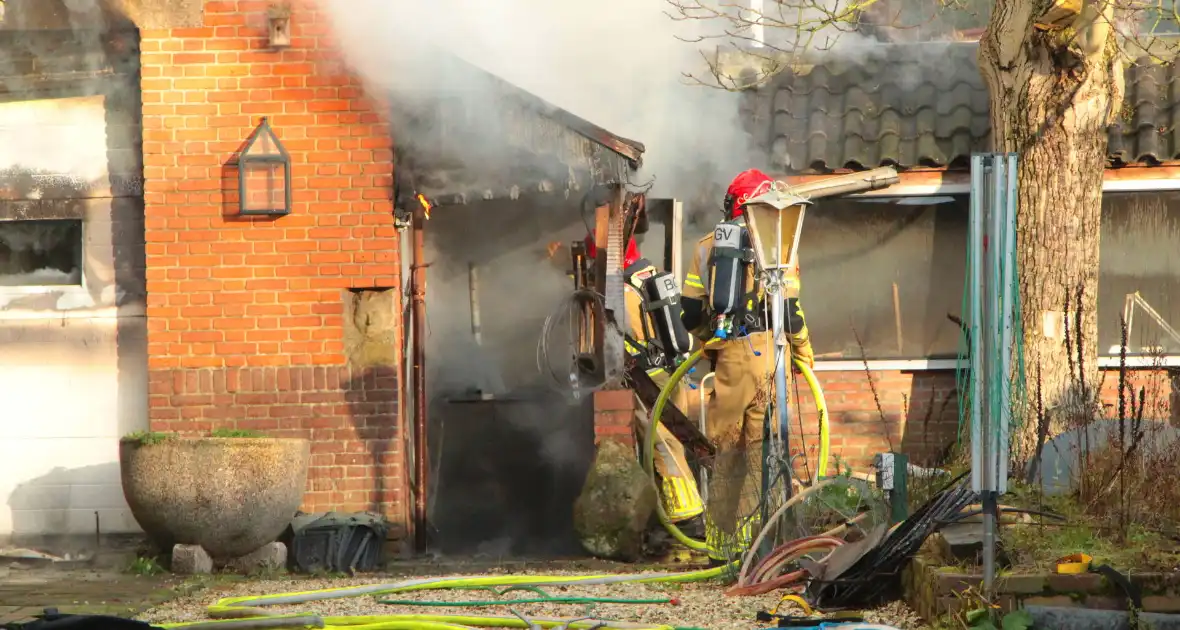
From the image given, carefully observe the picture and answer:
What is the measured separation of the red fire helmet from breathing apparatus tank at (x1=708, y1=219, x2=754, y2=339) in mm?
1575

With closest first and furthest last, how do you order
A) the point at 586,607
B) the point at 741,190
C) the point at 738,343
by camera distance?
the point at 586,607
the point at 741,190
the point at 738,343

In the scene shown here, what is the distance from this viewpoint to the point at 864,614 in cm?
700

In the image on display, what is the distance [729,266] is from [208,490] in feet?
10.9

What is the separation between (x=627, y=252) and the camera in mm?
11109

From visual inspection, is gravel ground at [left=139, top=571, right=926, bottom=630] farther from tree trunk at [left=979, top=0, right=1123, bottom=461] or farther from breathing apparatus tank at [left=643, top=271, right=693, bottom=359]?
tree trunk at [left=979, top=0, right=1123, bottom=461]

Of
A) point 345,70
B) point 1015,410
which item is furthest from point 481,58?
point 1015,410

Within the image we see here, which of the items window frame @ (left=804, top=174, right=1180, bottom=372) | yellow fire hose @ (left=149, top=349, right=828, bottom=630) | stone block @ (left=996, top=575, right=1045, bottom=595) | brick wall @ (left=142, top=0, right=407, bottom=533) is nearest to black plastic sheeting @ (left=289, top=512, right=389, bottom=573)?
brick wall @ (left=142, top=0, right=407, bottom=533)

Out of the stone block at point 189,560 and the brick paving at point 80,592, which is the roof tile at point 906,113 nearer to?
the stone block at point 189,560

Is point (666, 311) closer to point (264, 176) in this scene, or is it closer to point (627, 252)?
→ point (627, 252)

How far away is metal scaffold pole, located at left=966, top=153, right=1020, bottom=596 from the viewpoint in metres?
6.25

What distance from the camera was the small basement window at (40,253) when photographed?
1047cm

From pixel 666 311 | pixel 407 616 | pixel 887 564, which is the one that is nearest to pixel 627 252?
pixel 666 311

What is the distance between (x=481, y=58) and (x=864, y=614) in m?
5.66

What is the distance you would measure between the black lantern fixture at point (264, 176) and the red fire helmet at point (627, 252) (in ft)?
7.20
